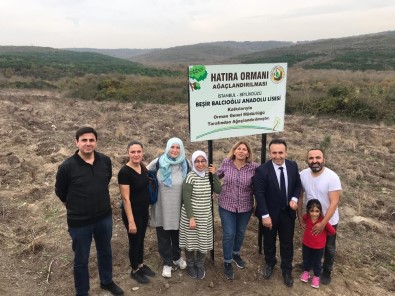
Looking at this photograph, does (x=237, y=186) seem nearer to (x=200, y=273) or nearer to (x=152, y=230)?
(x=200, y=273)

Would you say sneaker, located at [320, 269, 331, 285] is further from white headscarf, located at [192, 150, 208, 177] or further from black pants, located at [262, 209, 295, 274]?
white headscarf, located at [192, 150, 208, 177]

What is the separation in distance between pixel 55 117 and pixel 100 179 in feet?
37.8

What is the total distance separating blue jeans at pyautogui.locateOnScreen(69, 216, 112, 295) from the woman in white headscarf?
Result: 1.76 feet

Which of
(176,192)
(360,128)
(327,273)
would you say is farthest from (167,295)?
(360,128)

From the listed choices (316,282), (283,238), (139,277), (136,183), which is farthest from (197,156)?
(316,282)

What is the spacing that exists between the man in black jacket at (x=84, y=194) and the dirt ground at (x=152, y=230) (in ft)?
2.36

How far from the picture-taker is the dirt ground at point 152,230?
3.99m

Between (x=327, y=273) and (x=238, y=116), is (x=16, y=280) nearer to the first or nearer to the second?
(x=238, y=116)

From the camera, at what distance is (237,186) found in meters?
3.78

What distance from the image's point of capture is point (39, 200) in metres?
6.39

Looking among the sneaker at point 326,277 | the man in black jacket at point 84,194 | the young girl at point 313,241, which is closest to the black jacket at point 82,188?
the man in black jacket at point 84,194

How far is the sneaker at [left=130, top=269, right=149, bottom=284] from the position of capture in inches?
154

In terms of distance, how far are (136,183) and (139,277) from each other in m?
1.13

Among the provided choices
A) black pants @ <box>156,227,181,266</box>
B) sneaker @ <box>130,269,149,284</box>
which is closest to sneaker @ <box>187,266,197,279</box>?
black pants @ <box>156,227,181,266</box>
